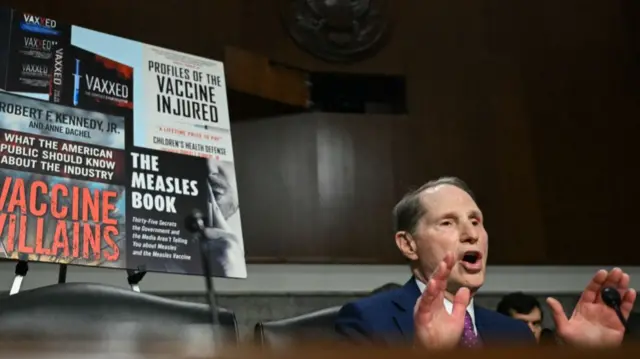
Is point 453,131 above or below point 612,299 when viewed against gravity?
A: above

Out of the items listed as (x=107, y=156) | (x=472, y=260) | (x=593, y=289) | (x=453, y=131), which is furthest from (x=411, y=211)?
(x=453, y=131)

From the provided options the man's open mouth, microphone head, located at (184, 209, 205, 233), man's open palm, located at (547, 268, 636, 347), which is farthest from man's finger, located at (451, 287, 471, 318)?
microphone head, located at (184, 209, 205, 233)

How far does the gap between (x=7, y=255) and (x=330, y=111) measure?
2.12 metres

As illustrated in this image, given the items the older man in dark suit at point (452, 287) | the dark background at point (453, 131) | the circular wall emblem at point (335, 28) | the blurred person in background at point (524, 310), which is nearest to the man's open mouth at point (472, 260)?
the older man in dark suit at point (452, 287)

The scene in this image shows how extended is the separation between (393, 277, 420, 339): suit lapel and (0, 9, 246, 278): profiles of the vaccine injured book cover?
541 millimetres

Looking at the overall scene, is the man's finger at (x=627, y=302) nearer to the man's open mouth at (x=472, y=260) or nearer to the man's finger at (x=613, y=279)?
the man's finger at (x=613, y=279)

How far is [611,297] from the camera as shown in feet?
5.38

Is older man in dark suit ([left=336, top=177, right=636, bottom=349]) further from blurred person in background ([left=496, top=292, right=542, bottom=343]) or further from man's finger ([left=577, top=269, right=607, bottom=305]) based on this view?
blurred person in background ([left=496, top=292, right=542, bottom=343])

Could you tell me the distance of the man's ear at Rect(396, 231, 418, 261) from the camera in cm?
204

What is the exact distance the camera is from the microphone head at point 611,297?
1.64 metres

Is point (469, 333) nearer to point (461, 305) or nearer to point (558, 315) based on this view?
point (558, 315)

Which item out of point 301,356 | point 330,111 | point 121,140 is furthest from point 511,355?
point 330,111

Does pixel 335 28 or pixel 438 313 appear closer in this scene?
pixel 438 313

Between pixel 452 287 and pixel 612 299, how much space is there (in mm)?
408
